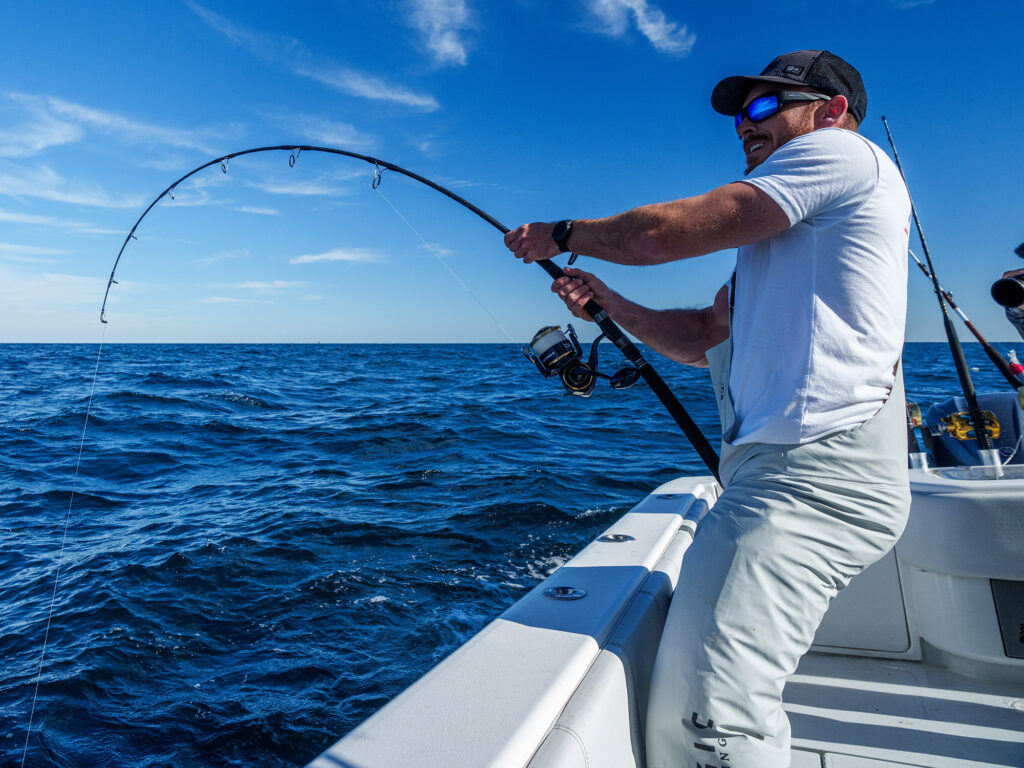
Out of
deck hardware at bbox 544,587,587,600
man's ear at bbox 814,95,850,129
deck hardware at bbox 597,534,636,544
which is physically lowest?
deck hardware at bbox 544,587,587,600

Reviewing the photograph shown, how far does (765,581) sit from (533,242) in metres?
0.90

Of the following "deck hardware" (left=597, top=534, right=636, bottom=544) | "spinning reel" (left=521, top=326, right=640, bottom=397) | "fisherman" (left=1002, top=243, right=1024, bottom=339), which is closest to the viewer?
"fisherman" (left=1002, top=243, right=1024, bottom=339)

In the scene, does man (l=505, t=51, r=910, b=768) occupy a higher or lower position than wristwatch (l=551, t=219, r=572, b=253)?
lower

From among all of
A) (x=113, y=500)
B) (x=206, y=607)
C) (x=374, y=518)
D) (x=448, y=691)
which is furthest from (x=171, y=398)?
(x=448, y=691)

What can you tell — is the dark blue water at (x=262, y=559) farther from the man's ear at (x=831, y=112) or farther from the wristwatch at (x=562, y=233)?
the man's ear at (x=831, y=112)

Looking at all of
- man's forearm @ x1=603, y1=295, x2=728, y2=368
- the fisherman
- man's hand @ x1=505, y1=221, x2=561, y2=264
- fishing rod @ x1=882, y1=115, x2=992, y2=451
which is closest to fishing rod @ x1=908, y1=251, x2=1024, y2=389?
fishing rod @ x1=882, y1=115, x2=992, y2=451

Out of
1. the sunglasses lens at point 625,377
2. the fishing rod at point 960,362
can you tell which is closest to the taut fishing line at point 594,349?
the sunglasses lens at point 625,377

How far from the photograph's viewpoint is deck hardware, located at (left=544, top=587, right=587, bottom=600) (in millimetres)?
1589

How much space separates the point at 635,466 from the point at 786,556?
549 cm

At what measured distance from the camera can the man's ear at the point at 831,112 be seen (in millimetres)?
1346

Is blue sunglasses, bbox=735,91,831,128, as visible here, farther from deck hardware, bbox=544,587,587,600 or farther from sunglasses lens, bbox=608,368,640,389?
deck hardware, bbox=544,587,587,600

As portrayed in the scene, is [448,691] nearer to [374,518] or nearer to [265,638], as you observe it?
[265,638]

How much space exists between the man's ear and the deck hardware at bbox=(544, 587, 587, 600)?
1.20 metres

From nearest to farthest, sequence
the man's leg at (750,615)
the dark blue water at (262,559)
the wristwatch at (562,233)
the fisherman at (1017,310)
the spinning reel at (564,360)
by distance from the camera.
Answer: the man's leg at (750,615)
the wristwatch at (562,233)
the fisherman at (1017,310)
the spinning reel at (564,360)
the dark blue water at (262,559)
